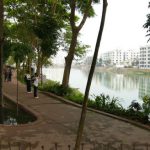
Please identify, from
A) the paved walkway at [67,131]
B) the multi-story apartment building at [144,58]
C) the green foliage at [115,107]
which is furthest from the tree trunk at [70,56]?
the multi-story apartment building at [144,58]

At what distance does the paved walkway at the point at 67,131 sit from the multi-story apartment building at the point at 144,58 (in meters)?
130

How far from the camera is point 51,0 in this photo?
24.9 m

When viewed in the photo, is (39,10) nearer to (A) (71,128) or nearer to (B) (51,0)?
(B) (51,0)

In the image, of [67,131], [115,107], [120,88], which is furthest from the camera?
[120,88]

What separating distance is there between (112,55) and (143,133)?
600 ft

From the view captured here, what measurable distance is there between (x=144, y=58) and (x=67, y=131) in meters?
138

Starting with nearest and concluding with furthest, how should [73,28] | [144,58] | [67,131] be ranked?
[67,131]
[73,28]
[144,58]

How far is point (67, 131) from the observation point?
34.7 ft

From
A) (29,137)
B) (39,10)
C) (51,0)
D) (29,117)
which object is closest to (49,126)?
(29,137)

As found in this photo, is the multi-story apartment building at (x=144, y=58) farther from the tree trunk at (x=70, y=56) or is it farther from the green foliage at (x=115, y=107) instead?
the green foliage at (x=115, y=107)

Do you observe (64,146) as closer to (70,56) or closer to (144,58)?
(70,56)

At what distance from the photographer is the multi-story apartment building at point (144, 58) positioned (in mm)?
141125

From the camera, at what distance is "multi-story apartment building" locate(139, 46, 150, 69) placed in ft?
463

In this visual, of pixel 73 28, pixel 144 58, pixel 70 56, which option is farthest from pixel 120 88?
pixel 144 58
